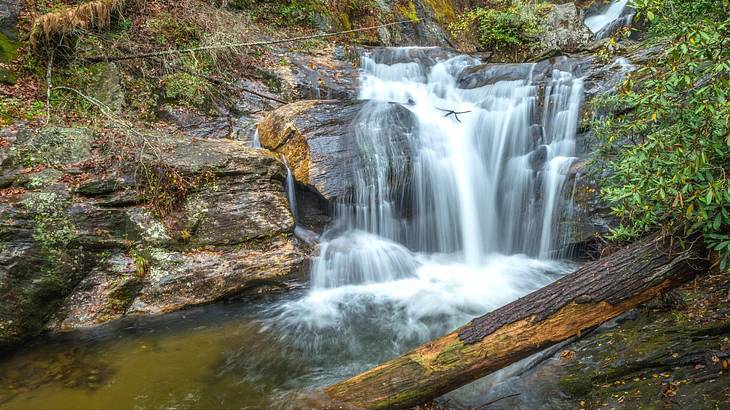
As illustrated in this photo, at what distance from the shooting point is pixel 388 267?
278 inches

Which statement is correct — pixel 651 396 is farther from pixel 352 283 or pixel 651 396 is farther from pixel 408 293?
pixel 352 283

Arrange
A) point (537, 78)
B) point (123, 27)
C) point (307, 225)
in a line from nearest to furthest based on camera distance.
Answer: point (307, 225) < point (123, 27) < point (537, 78)

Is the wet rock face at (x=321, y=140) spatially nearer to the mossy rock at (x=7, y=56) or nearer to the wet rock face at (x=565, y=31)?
the mossy rock at (x=7, y=56)

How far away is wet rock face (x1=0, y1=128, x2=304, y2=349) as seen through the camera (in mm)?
5031

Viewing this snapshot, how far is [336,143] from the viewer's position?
7.38 metres

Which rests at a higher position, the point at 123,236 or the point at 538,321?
the point at 123,236

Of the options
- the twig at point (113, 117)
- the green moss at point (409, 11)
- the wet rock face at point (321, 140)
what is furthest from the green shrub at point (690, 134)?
the green moss at point (409, 11)

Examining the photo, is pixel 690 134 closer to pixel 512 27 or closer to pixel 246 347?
pixel 246 347

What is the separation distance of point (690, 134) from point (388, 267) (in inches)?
191

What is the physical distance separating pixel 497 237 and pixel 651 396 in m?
4.95

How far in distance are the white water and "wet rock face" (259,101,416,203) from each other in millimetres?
141

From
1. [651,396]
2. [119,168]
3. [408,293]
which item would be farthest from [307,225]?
[651,396]

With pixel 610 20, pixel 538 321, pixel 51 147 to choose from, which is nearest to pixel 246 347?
pixel 538 321

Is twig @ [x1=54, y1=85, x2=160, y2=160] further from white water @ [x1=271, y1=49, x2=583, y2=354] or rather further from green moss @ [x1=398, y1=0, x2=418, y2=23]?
green moss @ [x1=398, y1=0, x2=418, y2=23]
